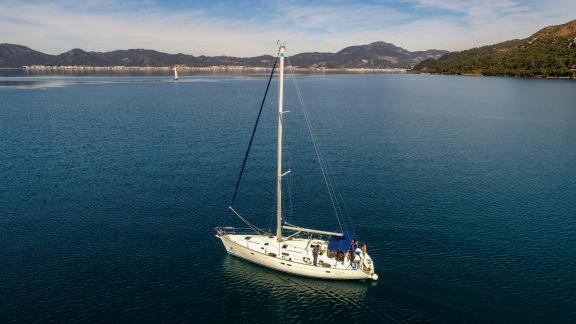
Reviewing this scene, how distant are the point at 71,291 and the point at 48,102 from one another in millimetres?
160665

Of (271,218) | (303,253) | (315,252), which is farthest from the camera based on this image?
(271,218)

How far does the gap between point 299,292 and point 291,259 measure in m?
3.48

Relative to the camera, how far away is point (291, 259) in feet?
132

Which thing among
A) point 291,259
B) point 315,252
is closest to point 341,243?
point 315,252

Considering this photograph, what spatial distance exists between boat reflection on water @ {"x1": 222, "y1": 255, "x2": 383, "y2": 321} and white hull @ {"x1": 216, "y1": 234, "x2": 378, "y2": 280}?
0.78m

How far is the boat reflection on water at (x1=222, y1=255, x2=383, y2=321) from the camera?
3556 cm

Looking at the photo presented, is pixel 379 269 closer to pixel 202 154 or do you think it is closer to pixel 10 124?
pixel 202 154

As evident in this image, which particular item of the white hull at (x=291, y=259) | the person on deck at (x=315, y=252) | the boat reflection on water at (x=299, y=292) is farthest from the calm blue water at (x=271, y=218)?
the person on deck at (x=315, y=252)

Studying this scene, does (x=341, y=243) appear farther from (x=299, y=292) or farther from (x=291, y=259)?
(x=299, y=292)

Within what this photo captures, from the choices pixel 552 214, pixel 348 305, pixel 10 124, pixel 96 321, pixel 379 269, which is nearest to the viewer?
pixel 96 321

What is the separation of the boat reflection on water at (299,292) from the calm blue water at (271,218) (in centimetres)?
16

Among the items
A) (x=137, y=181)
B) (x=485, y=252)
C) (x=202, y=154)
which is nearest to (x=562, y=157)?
(x=485, y=252)

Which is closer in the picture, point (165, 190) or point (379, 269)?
point (379, 269)

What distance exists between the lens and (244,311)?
35.6 meters
